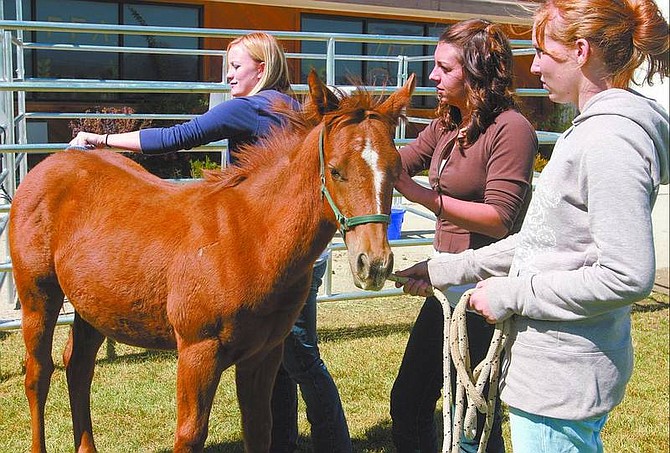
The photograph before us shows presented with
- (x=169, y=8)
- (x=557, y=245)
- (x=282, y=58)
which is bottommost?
(x=557, y=245)

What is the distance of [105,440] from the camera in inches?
139

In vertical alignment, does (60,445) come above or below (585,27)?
below

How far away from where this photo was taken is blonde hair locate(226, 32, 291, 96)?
2715 millimetres

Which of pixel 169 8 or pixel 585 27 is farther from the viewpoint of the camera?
pixel 169 8

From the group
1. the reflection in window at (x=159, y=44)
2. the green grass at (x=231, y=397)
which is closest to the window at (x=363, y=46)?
the reflection in window at (x=159, y=44)

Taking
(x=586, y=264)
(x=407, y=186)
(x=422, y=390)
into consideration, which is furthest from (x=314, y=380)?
(x=586, y=264)

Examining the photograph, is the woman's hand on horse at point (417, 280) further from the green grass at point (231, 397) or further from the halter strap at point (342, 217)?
the green grass at point (231, 397)

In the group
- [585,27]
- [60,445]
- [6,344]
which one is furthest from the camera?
[6,344]

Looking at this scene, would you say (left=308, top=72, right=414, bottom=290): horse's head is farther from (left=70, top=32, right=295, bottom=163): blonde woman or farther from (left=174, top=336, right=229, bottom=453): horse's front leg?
(left=174, top=336, right=229, bottom=453): horse's front leg

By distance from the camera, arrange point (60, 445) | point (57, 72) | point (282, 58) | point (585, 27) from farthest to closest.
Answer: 1. point (57, 72)
2. point (60, 445)
3. point (282, 58)
4. point (585, 27)

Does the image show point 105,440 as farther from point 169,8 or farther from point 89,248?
point 169,8


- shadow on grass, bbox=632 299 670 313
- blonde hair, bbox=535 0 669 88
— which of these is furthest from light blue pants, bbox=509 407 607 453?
shadow on grass, bbox=632 299 670 313

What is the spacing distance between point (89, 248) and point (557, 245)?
1.81 meters

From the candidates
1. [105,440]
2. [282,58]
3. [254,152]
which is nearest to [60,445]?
[105,440]
